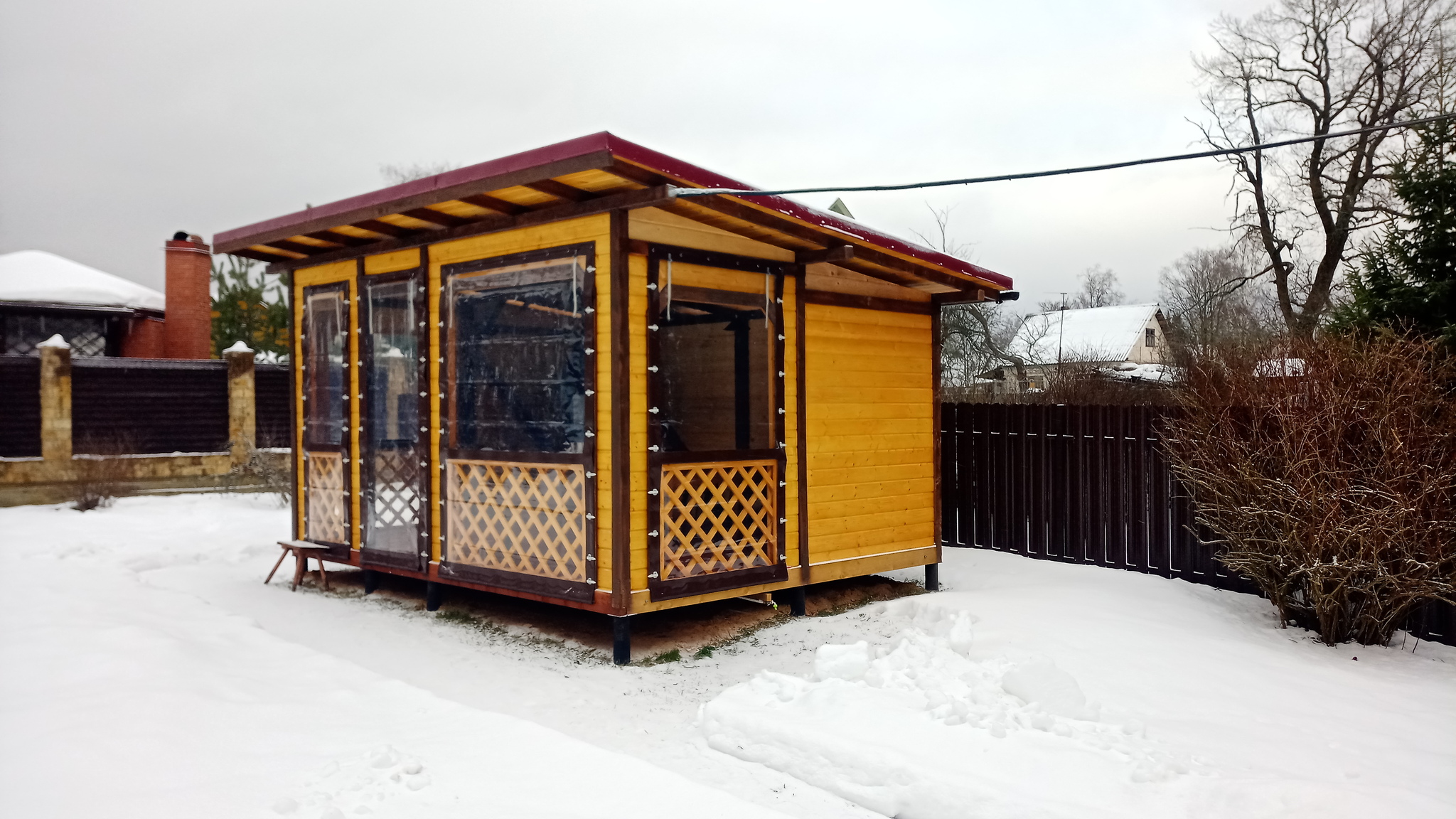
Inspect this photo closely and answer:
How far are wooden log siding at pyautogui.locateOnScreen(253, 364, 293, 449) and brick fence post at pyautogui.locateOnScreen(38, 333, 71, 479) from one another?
2.57 meters

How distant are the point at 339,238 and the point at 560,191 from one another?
285 cm

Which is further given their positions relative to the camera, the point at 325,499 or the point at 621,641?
the point at 325,499

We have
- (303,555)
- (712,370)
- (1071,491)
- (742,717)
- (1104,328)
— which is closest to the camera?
(742,717)

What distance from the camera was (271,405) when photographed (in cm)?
1533

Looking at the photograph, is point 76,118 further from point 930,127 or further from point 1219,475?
point 930,127

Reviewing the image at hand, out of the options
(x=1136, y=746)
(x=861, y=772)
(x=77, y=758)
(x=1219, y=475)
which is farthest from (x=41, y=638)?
(x=1219, y=475)

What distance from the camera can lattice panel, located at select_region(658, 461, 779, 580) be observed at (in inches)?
233

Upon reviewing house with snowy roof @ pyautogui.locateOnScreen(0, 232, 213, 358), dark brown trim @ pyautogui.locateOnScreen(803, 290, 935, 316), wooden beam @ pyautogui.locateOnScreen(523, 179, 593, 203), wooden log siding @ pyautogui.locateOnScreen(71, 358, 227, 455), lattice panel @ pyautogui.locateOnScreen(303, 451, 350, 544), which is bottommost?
lattice panel @ pyautogui.locateOnScreen(303, 451, 350, 544)

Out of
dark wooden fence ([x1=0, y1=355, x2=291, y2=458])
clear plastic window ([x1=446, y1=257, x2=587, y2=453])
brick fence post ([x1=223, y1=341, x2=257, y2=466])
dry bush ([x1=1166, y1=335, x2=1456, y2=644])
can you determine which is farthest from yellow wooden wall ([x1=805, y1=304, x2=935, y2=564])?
brick fence post ([x1=223, y1=341, x2=257, y2=466])

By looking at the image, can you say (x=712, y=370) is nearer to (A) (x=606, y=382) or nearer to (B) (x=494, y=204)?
(A) (x=606, y=382)

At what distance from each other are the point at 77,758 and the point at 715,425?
5536 millimetres

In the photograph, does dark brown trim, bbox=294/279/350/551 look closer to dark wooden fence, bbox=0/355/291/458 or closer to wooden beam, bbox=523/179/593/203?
wooden beam, bbox=523/179/593/203

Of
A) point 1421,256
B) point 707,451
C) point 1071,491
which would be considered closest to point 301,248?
point 707,451

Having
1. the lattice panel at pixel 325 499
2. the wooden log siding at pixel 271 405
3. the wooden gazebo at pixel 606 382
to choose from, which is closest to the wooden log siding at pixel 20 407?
the wooden log siding at pixel 271 405
